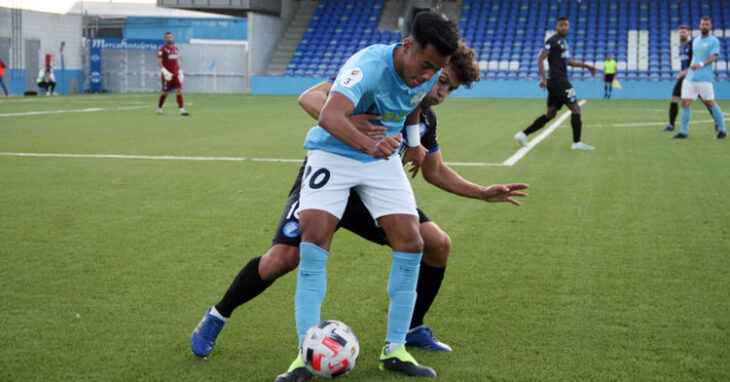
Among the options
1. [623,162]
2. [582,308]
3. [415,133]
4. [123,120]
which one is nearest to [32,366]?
[415,133]

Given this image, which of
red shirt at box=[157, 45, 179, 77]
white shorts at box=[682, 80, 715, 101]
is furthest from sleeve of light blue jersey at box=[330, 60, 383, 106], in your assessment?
red shirt at box=[157, 45, 179, 77]

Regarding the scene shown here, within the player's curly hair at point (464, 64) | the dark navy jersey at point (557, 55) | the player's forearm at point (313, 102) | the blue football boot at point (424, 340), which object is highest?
the dark navy jersey at point (557, 55)

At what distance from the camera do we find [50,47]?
41.3 meters

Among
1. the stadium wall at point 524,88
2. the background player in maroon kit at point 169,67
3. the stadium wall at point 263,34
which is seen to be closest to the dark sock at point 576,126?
the background player in maroon kit at point 169,67

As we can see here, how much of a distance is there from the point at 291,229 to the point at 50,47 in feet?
136

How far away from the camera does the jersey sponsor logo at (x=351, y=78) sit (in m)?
3.45

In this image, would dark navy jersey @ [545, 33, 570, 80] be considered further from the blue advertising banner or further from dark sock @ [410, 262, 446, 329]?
the blue advertising banner

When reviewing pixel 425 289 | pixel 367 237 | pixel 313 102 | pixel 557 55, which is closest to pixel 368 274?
pixel 425 289

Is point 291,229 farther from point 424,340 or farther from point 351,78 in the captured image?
point 424,340

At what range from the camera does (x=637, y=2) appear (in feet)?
149

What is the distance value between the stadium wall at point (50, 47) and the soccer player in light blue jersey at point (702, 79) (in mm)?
31014

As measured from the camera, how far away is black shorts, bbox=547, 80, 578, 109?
13.8 meters

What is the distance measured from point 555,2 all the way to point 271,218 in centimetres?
4209

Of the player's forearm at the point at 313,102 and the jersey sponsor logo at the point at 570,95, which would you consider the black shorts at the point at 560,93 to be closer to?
the jersey sponsor logo at the point at 570,95
